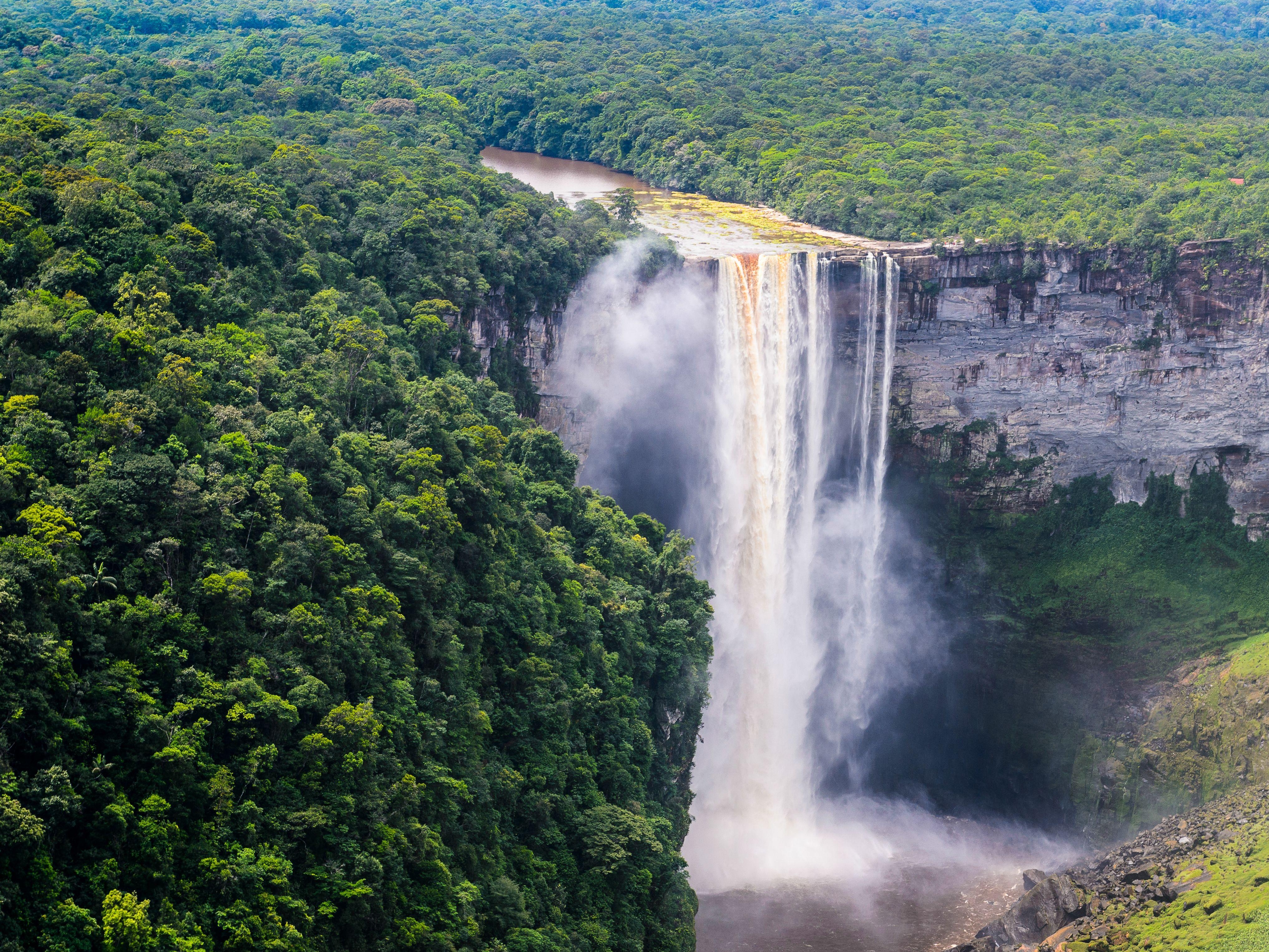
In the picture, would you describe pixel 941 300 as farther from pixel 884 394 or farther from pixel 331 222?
pixel 331 222

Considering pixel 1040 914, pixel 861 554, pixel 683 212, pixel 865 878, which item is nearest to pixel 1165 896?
pixel 1040 914

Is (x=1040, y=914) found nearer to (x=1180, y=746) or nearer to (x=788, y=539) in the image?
(x=1180, y=746)

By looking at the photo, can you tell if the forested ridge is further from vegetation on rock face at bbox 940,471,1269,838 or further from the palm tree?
vegetation on rock face at bbox 940,471,1269,838

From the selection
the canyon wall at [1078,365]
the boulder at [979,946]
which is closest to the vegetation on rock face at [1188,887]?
the boulder at [979,946]

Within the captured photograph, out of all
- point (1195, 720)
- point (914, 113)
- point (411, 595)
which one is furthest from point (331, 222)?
point (914, 113)

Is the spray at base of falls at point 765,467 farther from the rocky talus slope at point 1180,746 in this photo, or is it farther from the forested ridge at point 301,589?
the rocky talus slope at point 1180,746
